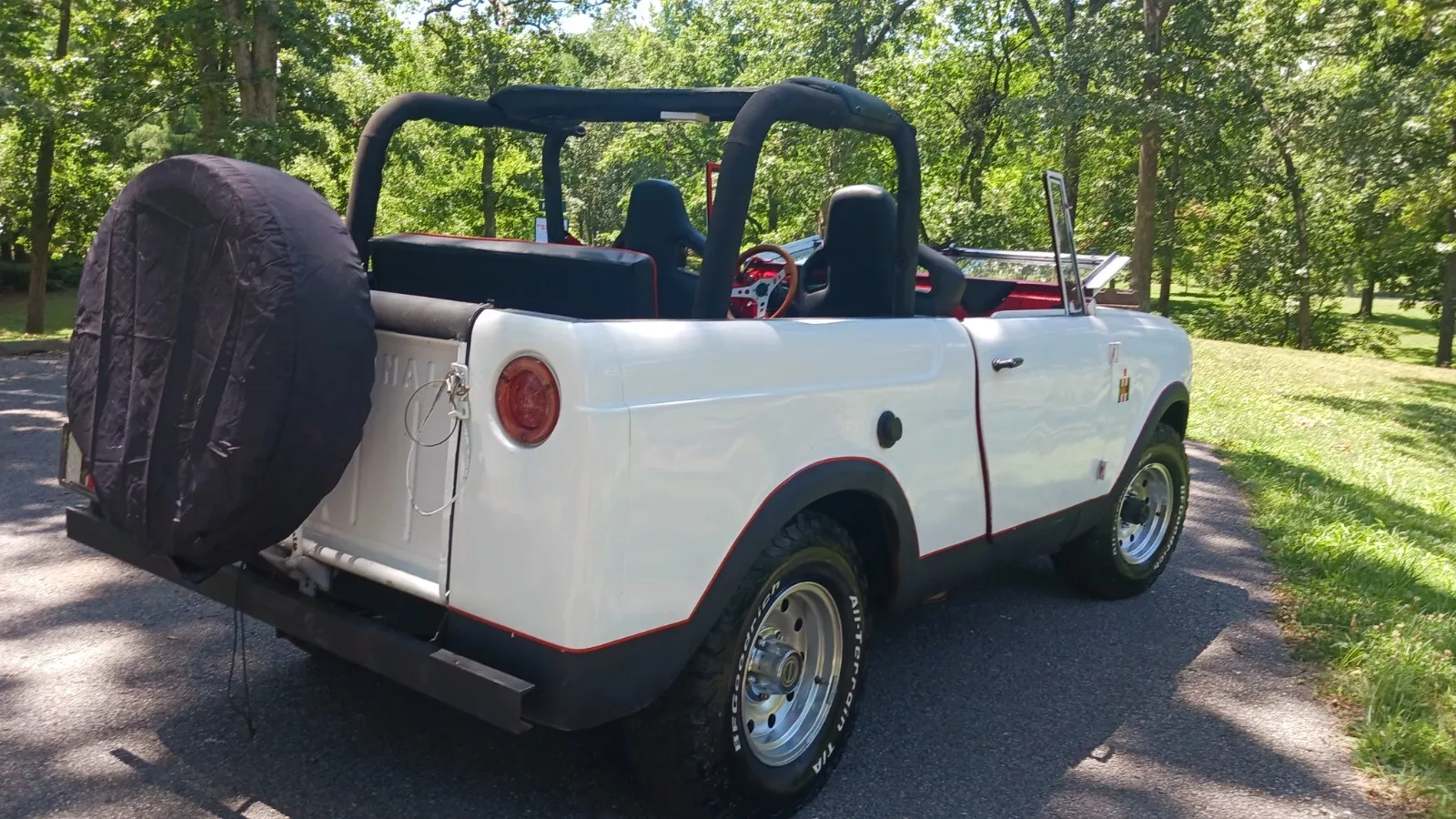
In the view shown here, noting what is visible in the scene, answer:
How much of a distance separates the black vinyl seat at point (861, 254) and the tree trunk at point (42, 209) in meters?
18.8

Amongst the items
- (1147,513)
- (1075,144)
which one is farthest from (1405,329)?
(1147,513)

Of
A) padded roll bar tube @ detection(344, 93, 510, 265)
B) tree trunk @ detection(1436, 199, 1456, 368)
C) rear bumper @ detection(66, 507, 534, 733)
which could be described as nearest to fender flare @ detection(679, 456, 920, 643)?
rear bumper @ detection(66, 507, 534, 733)

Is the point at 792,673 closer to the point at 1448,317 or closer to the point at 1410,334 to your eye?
the point at 1448,317

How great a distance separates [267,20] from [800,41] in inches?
645

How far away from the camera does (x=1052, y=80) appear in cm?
2044

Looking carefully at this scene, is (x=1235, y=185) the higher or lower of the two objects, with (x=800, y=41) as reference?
lower

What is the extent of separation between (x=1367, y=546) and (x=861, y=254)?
13.7 ft

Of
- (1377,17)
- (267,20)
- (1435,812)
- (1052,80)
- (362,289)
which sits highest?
(1377,17)

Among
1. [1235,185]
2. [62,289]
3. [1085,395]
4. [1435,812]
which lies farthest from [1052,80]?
[62,289]

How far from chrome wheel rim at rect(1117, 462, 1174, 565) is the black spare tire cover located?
12.6 feet

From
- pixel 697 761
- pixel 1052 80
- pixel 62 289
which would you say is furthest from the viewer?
pixel 62 289

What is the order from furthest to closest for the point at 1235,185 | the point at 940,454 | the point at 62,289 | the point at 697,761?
the point at 62,289 → the point at 1235,185 → the point at 940,454 → the point at 697,761

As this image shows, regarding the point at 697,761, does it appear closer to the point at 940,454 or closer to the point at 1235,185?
the point at 940,454

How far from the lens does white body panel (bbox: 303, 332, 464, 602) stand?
98.5 inches
